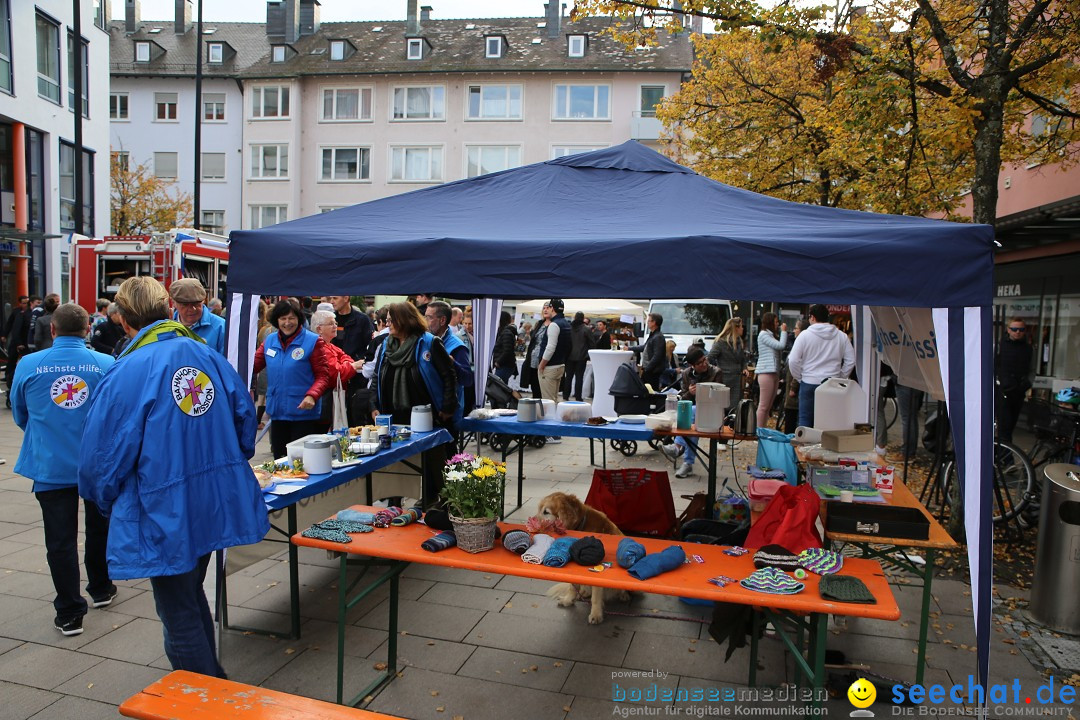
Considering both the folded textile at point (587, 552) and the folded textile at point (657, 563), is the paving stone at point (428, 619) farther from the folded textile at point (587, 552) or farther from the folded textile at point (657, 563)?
the folded textile at point (657, 563)

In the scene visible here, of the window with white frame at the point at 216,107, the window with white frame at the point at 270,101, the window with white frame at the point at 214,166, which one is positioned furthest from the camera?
the window with white frame at the point at 216,107

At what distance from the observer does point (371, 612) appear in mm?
4621

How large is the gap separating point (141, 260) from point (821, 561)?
1477 cm

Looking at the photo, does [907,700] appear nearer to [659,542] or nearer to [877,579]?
[877,579]

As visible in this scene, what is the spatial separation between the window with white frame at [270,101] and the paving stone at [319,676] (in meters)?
34.5

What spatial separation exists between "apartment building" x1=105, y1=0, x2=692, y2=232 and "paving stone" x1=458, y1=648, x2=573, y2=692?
30156 millimetres

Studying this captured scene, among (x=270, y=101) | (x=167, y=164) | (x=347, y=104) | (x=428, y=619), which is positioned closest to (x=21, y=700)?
(x=428, y=619)

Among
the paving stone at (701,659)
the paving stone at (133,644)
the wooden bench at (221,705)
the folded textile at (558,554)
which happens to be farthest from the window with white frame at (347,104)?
the wooden bench at (221,705)

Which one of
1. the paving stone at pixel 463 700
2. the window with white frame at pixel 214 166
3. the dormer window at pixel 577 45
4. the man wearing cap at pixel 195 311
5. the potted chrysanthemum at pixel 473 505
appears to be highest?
the dormer window at pixel 577 45

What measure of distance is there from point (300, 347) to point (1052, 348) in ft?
38.8

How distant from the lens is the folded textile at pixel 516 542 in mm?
3607

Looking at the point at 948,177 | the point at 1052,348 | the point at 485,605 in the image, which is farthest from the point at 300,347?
the point at 1052,348

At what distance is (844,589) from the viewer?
311 centimetres

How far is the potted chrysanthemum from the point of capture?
3.59 m
